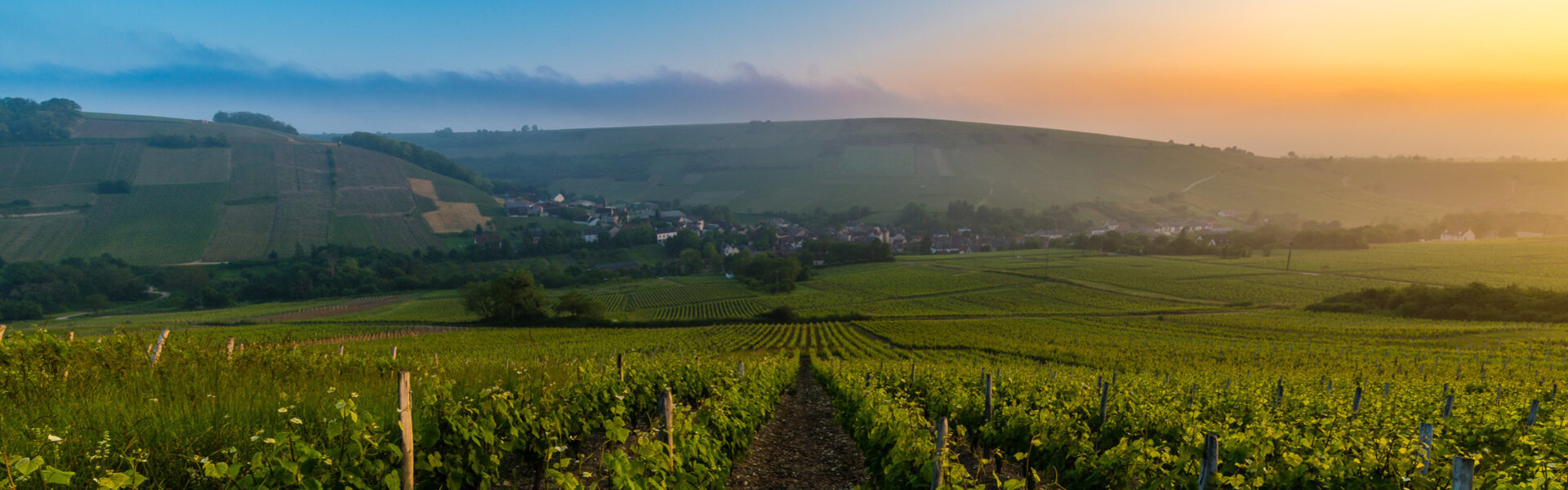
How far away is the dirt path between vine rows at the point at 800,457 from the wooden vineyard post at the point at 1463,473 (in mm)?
6383

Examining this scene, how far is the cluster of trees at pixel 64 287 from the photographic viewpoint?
212 ft

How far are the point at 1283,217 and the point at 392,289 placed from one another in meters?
186

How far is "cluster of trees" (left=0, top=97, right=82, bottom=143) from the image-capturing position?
11750 centimetres

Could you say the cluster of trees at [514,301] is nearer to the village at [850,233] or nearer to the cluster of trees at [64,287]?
the cluster of trees at [64,287]

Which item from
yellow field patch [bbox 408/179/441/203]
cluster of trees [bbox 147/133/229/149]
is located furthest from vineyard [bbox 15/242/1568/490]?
cluster of trees [bbox 147/133/229/149]

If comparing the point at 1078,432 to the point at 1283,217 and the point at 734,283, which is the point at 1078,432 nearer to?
the point at 734,283

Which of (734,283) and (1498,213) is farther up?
(1498,213)

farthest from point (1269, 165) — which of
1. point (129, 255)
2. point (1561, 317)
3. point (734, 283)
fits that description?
point (129, 255)

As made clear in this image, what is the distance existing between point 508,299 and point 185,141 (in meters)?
127

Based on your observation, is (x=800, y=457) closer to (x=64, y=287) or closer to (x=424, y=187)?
(x=64, y=287)

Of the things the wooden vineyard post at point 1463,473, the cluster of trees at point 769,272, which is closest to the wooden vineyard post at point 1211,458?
the wooden vineyard post at point 1463,473

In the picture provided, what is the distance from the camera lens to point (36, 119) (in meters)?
123

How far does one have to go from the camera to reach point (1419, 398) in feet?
39.9

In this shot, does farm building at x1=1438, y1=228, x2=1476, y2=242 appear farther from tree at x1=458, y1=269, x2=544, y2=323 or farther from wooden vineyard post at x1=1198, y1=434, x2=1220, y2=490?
wooden vineyard post at x1=1198, y1=434, x2=1220, y2=490
